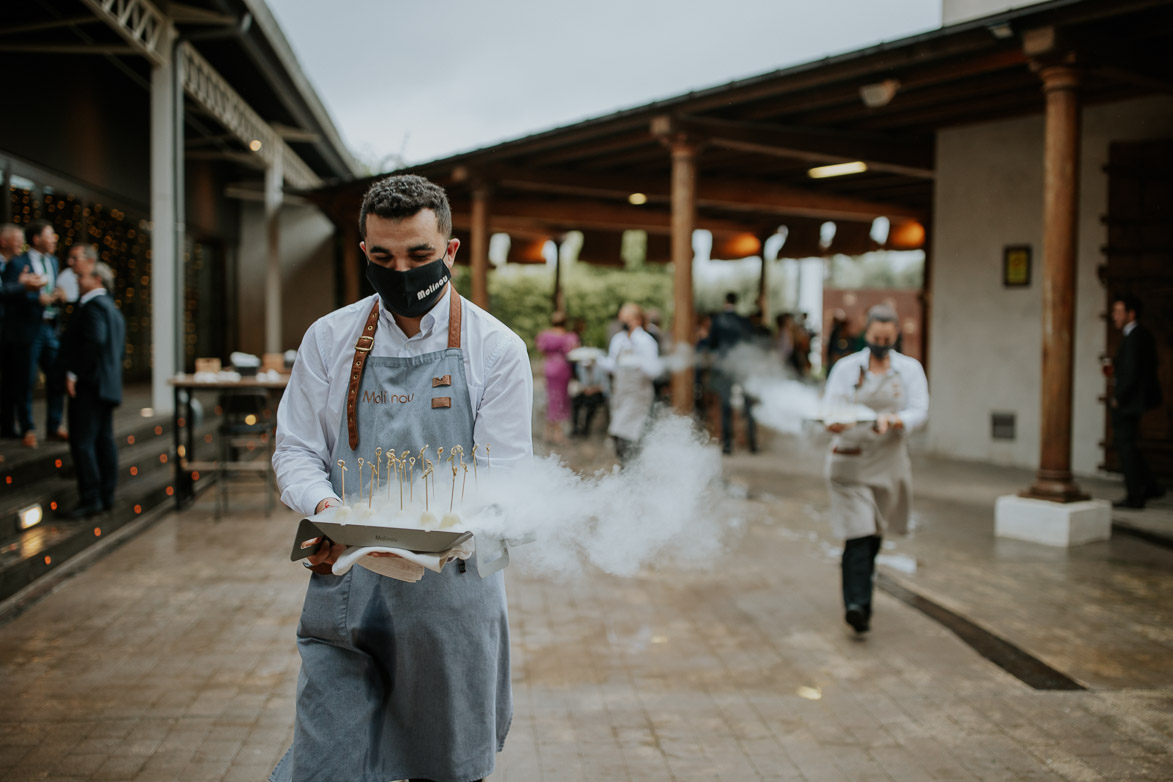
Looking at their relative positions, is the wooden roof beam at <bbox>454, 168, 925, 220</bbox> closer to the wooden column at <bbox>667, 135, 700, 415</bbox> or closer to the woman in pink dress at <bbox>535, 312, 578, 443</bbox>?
the woman in pink dress at <bbox>535, 312, 578, 443</bbox>

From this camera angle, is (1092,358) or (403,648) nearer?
(403,648)

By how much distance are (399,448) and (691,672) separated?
9.88 ft

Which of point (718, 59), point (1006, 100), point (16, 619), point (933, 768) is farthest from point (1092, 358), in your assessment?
point (718, 59)

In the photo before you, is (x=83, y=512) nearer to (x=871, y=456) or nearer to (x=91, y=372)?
(x=91, y=372)

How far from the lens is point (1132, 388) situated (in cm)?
892

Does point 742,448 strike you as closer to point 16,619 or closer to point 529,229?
point 529,229

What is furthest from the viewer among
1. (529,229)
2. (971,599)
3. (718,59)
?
(718,59)

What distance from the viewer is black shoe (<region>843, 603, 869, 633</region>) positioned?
17.7 feet

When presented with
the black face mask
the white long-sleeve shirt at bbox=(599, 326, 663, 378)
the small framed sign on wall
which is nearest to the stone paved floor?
the black face mask

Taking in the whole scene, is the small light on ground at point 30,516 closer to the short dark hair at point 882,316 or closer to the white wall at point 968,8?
the short dark hair at point 882,316

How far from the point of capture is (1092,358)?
11016 mm

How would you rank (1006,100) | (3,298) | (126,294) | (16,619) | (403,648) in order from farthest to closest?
(126,294)
(1006,100)
(3,298)
(16,619)
(403,648)

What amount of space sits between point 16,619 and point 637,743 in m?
3.81

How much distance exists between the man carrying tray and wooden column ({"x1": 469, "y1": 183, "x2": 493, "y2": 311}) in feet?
37.9
